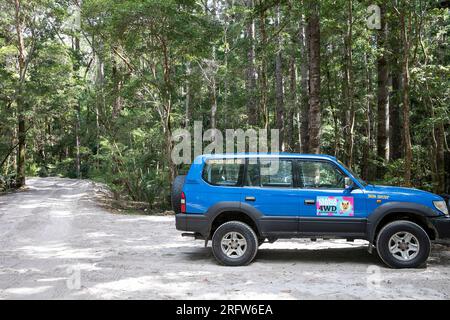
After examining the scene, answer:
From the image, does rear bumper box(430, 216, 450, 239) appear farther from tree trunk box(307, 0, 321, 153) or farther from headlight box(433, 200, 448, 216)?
tree trunk box(307, 0, 321, 153)

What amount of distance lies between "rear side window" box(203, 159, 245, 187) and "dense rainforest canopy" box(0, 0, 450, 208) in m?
4.96

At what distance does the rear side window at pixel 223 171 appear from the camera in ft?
26.3

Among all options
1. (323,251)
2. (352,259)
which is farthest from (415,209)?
(323,251)

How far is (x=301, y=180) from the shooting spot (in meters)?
7.89

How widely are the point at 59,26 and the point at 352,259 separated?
20.6 meters

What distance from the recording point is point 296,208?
7.79 m

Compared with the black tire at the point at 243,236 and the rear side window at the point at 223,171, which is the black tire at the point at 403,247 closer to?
the black tire at the point at 243,236

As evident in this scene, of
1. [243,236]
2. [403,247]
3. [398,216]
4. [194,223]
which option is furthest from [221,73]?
→ [403,247]

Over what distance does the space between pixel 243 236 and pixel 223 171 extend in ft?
4.01

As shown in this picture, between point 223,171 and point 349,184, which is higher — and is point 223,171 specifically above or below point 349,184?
above

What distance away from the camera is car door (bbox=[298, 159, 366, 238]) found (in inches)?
302

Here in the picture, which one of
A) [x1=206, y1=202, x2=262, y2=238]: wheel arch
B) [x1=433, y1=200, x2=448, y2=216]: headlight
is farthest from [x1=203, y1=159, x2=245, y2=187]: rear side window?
[x1=433, y1=200, x2=448, y2=216]: headlight

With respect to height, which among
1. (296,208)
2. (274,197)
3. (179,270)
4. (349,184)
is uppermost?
(349,184)

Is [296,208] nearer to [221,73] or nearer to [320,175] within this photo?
[320,175]
